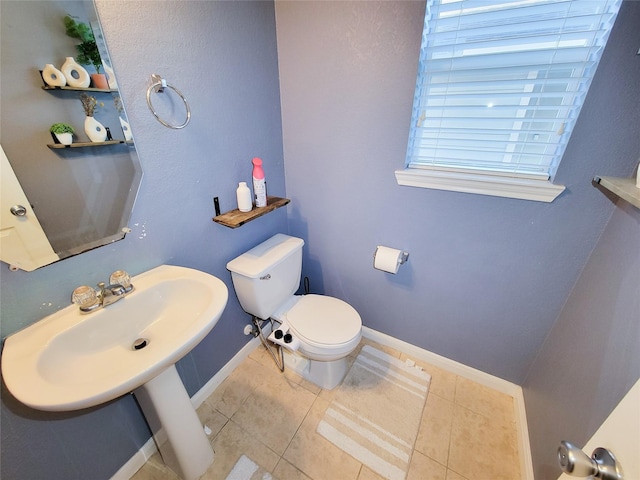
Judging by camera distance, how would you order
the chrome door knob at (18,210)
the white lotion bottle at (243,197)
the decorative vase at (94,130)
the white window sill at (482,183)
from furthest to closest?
the white lotion bottle at (243,197) < the white window sill at (482,183) < the decorative vase at (94,130) < the chrome door knob at (18,210)

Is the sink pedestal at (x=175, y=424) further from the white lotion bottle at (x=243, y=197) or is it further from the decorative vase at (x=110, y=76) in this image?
the decorative vase at (x=110, y=76)

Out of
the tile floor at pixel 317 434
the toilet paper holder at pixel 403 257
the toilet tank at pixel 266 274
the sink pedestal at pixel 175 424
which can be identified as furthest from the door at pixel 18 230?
the toilet paper holder at pixel 403 257

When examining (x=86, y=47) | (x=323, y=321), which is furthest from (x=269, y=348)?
(x=86, y=47)

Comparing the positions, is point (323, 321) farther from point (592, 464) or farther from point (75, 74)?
point (75, 74)

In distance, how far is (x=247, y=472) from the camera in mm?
1156

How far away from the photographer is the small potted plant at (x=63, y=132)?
76cm

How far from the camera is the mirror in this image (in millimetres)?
683

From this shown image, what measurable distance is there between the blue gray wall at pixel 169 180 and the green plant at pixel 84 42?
5 cm

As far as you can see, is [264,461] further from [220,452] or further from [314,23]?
[314,23]

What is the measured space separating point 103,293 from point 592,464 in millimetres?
1279

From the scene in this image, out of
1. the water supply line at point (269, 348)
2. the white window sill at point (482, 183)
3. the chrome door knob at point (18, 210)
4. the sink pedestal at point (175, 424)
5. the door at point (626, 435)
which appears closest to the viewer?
the door at point (626, 435)

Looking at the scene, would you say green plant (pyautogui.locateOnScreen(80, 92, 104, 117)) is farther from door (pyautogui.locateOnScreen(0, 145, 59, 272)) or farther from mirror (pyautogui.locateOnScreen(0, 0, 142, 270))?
door (pyautogui.locateOnScreen(0, 145, 59, 272))

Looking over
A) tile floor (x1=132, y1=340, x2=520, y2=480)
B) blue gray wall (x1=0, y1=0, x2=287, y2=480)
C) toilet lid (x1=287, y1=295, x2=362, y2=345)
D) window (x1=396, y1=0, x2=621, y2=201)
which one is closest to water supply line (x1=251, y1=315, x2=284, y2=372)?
tile floor (x1=132, y1=340, x2=520, y2=480)

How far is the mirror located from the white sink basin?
0.21 m
